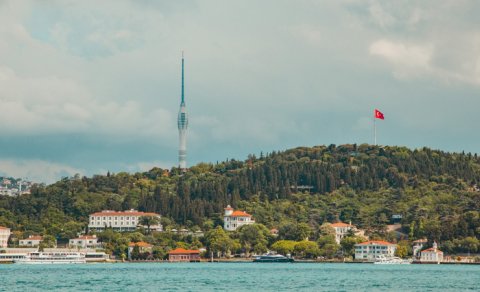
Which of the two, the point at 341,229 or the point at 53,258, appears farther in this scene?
the point at 341,229

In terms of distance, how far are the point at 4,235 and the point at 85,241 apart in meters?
15.6

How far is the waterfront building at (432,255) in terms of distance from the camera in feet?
529

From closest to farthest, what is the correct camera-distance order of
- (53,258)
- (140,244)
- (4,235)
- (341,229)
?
(53,258) → (140,244) → (4,235) → (341,229)

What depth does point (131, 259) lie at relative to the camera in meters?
174

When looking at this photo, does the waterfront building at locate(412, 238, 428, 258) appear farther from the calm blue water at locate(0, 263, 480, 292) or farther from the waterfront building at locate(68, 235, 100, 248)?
the waterfront building at locate(68, 235, 100, 248)

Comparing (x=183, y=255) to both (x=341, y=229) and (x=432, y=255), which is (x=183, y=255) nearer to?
(x=341, y=229)

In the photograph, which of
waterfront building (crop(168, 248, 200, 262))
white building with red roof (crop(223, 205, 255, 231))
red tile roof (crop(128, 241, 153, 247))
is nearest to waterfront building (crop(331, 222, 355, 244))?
white building with red roof (crop(223, 205, 255, 231))

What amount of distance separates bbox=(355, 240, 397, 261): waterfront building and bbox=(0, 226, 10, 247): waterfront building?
64.0m

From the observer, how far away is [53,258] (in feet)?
562

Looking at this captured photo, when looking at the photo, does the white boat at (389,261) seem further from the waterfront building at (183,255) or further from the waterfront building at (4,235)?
the waterfront building at (4,235)

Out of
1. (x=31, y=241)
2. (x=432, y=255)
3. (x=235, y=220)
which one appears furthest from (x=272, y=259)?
(x=31, y=241)

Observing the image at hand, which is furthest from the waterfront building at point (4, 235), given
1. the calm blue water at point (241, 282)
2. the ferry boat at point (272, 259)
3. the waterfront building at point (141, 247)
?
the calm blue water at point (241, 282)

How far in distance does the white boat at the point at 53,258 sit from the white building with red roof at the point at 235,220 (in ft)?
104

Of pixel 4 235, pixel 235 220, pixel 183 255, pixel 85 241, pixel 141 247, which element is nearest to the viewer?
pixel 183 255
